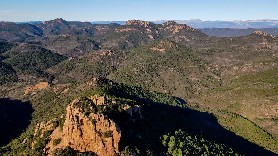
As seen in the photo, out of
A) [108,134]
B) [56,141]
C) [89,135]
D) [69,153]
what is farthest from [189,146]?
[69,153]

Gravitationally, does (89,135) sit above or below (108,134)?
below

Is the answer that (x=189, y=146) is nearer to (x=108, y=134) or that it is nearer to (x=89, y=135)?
(x=108, y=134)

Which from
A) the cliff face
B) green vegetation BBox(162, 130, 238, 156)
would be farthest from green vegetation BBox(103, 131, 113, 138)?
green vegetation BBox(162, 130, 238, 156)

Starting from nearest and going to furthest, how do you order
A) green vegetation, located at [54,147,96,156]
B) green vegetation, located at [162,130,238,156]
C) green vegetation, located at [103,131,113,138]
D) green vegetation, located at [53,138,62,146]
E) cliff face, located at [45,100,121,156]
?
1. green vegetation, located at [54,147,96,156]
2. cliff face, located at [45,100,121,156]
3. green vegetation, located at [103,131,113,138]
4. green vegetation, located at [53,138,62,146]
5. green vegetation, located at [162,130,238,156]

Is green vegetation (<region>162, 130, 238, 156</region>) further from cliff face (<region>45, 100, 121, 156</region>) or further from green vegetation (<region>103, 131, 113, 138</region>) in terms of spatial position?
green vegetation (<region>103, 131, 113, 138</region>)

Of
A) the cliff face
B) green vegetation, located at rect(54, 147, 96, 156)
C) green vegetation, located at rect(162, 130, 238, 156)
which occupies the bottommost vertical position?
green vegetation, located at rect(162, 130, 238, 156)

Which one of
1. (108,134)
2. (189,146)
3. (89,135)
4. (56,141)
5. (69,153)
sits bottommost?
(189,146)

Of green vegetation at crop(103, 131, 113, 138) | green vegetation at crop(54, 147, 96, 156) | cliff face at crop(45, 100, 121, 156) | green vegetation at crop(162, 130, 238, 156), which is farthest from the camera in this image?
green vegetation at crop(162, 130, 238, 156)

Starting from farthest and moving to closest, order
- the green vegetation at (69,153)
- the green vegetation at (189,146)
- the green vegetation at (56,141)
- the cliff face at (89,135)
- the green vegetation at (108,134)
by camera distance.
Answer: the green vegetation at (189,146) → the green vegetation at (56,141) → the green vegetation at (108,134) → the cliff face at (89,135) → the green vegetation at (69,153)

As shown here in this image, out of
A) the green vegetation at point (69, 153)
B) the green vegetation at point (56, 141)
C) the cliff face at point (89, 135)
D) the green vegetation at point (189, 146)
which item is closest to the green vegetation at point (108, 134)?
the cliff face at point (89, 135)

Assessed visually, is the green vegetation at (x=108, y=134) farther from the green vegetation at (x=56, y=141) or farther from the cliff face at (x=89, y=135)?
the green vegetation at (x=56, y=141)
